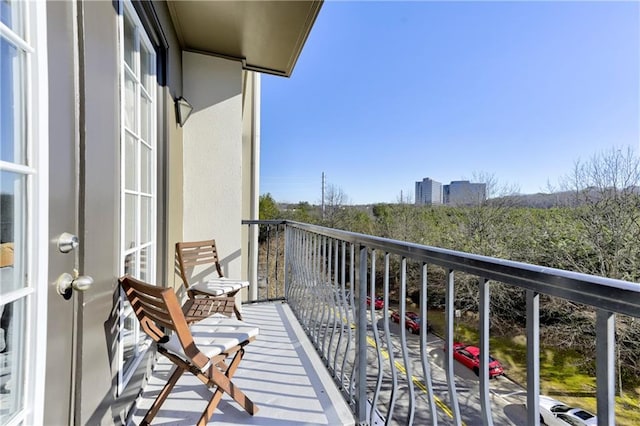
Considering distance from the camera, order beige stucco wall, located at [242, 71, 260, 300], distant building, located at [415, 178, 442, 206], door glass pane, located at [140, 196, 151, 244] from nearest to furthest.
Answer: door glass pane, located at [140, 196, 151, 244] → beige stucco wall, located at [242, 71, 260, 300] → distant building, located at [415, 178, 442, 206]

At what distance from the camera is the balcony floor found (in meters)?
1.80

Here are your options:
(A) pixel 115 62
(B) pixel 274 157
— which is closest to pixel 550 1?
(B) pixel 274 157

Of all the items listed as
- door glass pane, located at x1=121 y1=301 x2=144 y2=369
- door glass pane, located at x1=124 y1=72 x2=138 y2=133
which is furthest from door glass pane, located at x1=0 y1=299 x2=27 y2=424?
door glass pane, located at x1=124 y1=72 x2=138 y2=133

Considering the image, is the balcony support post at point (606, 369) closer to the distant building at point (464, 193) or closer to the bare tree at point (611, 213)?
the bare tree at point (611, 213)

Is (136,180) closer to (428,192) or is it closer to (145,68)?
(145,68)

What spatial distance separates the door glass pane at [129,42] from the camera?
1.85 meters

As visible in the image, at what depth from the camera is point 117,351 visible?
158 cm

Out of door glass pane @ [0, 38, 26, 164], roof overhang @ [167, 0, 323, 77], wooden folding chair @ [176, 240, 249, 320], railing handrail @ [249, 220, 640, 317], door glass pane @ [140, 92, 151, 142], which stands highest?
roof overhang @ [167, 0, 323, 77]

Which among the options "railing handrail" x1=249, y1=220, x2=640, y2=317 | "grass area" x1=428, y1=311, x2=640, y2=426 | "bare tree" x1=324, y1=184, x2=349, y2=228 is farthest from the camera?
"bare tree" x1=324, y1=184, x2=349, y2=228

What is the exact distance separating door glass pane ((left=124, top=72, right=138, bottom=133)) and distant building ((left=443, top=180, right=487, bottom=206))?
57.9 feet

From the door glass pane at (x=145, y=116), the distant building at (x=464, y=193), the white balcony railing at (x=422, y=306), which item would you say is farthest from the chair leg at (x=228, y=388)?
the distant building at (x=464, y=193)

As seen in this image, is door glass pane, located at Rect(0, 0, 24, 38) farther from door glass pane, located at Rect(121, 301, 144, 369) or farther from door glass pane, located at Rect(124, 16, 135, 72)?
door glass pane, located at Rect(121, 301, 144, 369)

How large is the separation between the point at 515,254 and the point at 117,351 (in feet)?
50.3

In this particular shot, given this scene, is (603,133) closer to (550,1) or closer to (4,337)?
(550,1)
